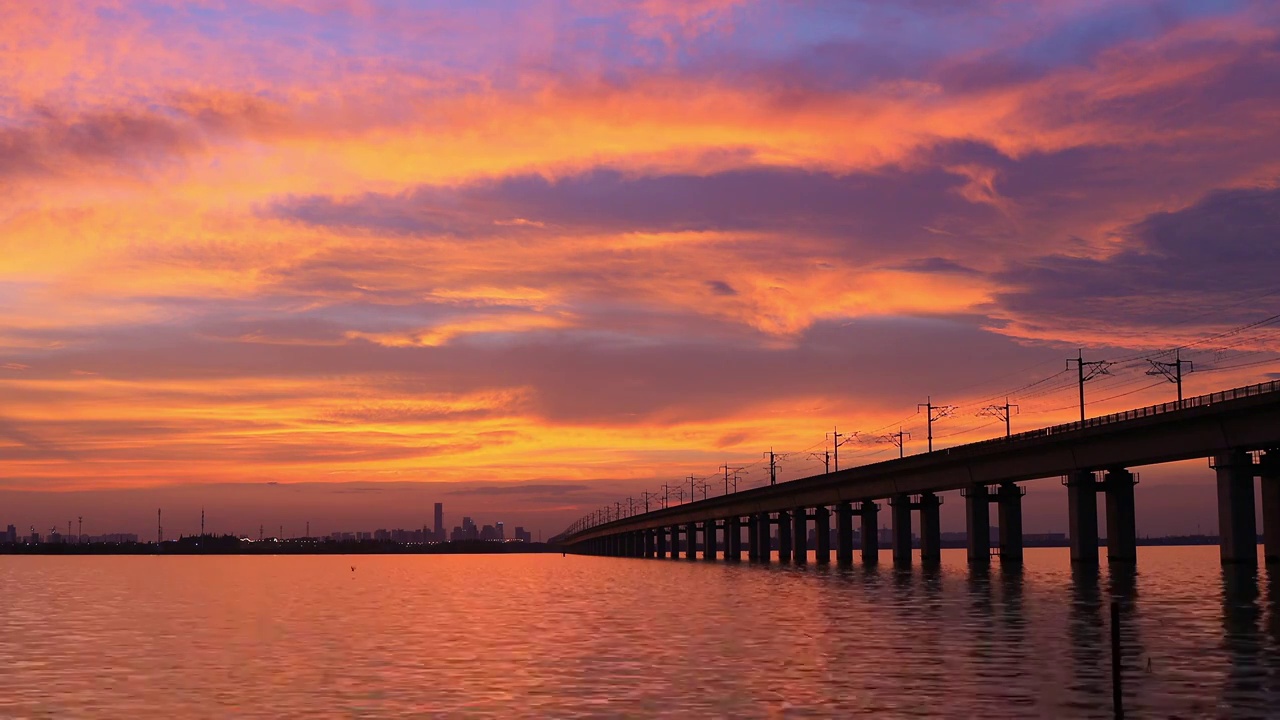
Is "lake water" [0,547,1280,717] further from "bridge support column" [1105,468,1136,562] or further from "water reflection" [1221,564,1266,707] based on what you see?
"bridge support column" [1105,468,1136,562]

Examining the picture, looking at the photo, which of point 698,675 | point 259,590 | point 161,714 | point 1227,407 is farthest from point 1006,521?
point 161,714

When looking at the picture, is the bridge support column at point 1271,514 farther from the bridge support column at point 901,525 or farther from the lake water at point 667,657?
the bridge support column at point 901,525

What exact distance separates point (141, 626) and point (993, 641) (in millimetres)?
43915

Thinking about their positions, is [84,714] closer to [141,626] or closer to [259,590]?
[141,626]

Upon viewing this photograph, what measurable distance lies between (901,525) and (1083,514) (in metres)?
47.0

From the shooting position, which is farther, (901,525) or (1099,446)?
(901,525)

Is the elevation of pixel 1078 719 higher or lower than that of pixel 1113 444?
lower

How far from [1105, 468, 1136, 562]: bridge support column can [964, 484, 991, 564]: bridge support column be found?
16283 mm

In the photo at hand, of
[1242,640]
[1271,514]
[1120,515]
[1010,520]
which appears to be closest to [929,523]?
[1010,520]

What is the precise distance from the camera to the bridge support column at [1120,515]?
132 m

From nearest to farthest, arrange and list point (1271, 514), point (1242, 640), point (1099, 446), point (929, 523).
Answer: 1. point (1242, 640)
2. point (1271, 514)
3. point (1099, 446)
4. point (929, 523)

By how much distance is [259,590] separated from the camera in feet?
424

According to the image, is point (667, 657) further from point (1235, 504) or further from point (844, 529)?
point (844, 529)

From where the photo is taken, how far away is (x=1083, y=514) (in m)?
134
